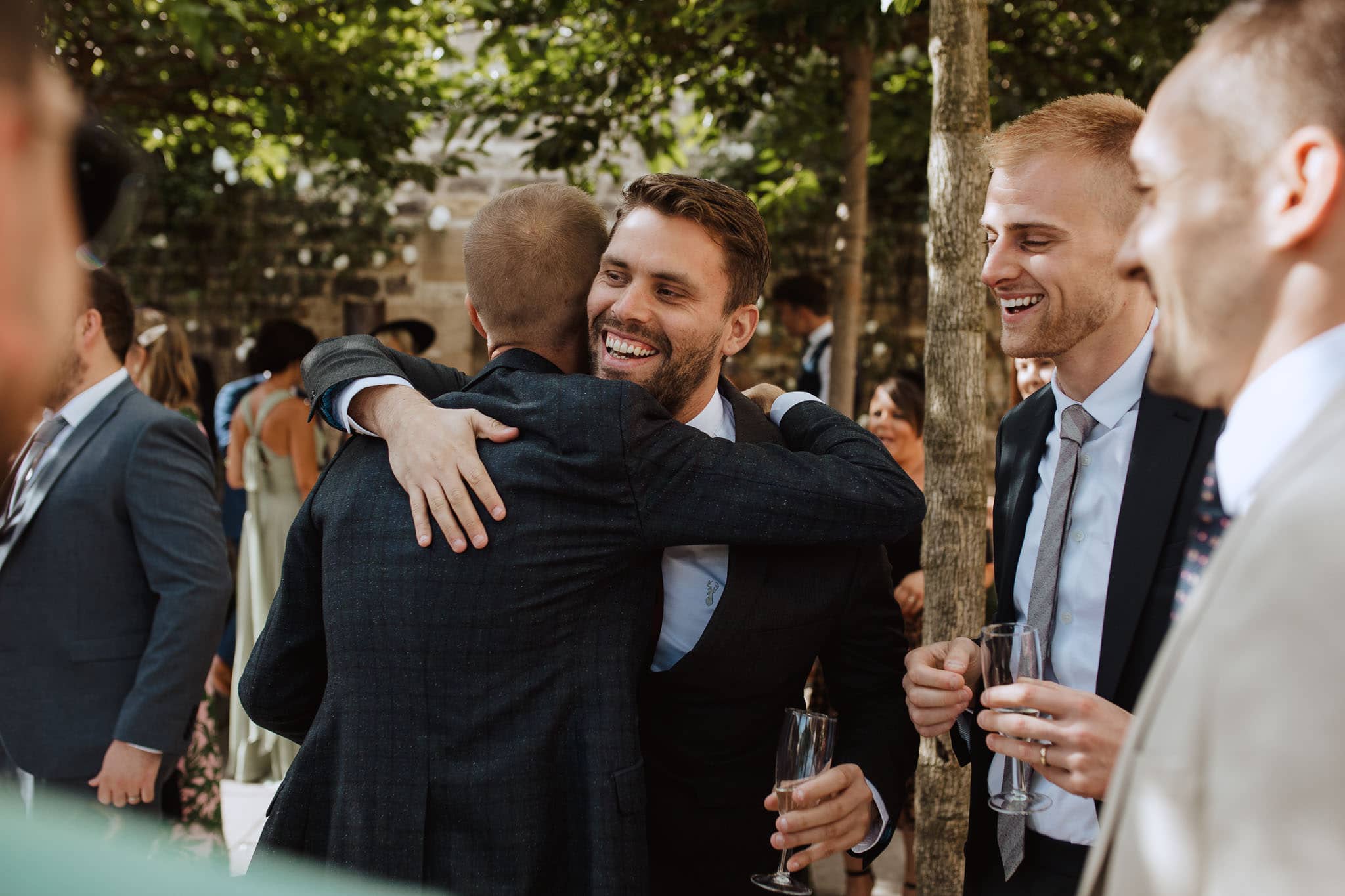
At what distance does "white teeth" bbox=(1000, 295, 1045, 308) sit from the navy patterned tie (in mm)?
464

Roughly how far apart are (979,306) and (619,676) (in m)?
1.65

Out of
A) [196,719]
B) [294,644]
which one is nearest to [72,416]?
[196,719]

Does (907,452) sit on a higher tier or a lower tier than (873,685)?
higher

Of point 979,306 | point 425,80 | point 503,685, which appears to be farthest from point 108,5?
point 503,685

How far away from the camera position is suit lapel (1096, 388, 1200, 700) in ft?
6.34

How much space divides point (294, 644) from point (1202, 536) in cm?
161

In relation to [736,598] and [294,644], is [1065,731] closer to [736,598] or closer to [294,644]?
[736,598]

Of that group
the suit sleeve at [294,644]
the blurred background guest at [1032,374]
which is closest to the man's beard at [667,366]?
the suit sleeve at [294,644]

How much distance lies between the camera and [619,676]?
193 centimetres

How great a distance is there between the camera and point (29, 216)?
747 millimetres

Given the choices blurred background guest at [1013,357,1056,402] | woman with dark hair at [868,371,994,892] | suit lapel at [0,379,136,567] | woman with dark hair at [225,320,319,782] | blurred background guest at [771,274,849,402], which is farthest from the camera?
blurred background guest at [771,274,849,402]

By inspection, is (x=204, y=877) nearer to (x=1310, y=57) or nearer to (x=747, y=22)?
(x=1310, y=57)

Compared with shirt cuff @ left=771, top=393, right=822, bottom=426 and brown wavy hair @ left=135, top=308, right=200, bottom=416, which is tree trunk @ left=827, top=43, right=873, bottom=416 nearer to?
brown wavy hair @ left=135, top=308, right=200, bottom=416

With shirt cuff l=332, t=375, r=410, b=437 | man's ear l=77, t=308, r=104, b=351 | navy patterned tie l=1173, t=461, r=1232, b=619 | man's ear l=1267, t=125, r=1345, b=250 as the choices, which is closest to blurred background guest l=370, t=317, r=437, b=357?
man's ear l=77, t=308, r=104, b=351
